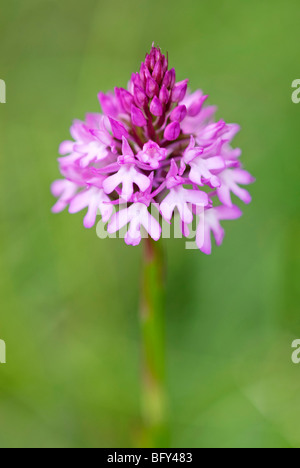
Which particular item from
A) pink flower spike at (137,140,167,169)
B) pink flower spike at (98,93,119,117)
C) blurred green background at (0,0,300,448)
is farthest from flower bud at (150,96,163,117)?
blurred green background at (0,0,300,448)

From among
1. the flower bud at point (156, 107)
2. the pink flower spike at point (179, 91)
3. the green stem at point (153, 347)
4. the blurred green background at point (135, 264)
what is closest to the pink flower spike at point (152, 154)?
the flower bud at point (156, 107)

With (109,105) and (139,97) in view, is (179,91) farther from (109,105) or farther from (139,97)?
(109,105)

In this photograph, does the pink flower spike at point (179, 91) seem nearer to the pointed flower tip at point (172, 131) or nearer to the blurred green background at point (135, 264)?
the pointed flower tip at point (172, 131)

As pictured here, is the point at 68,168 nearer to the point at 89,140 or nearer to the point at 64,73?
the point at 89,140

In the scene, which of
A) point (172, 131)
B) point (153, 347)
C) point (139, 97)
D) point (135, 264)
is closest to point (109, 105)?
point (139, 97)
